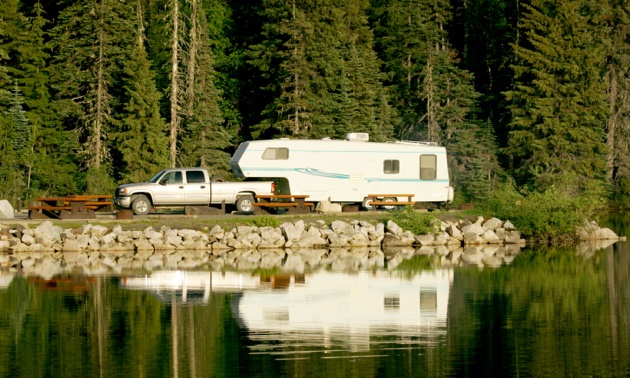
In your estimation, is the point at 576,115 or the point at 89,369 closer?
the point at 89,369

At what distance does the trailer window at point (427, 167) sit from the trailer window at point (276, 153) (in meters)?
5.32

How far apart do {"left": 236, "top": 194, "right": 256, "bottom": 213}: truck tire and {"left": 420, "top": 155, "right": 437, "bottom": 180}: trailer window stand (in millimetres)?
6893

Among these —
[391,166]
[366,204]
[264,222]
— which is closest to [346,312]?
[264,222]

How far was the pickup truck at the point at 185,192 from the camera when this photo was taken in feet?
→ 131

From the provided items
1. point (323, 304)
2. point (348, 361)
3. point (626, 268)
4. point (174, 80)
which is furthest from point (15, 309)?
point (174, 80)

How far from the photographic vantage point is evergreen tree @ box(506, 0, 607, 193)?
64812mm

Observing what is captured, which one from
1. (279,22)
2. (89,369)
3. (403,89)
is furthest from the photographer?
(403,89)

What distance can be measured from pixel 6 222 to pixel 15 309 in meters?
13.6

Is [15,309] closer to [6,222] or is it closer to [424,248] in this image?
[6,222]

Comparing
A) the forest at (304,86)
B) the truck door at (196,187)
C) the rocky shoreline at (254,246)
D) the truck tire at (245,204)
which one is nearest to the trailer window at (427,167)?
the rocky shoreline at (254,246)

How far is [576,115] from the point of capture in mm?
65438

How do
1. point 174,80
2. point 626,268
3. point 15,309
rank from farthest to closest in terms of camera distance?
point 174,80 < point 626,268 < point 15,309

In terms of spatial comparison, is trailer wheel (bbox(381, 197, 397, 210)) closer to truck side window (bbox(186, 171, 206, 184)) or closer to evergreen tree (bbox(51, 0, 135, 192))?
truck side window (bbox(186, 171, 206, 184))

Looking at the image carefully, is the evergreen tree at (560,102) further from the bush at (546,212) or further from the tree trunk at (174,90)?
the bush at (546,212)
